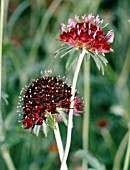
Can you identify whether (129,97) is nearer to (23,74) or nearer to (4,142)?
(23,74)

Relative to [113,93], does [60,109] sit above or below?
below

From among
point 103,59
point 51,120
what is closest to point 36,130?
point 51,120

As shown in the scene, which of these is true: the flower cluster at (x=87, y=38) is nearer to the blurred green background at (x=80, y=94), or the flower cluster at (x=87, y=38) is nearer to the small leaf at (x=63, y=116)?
the small leaf at (x=63, y=116)

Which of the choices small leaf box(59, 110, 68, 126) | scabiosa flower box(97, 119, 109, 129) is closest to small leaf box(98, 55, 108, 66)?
small leaf box(59, 110, 68, 126)

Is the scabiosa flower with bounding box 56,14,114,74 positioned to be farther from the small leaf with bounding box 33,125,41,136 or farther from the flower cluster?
the small leaf with bounding box 33,125,41,136

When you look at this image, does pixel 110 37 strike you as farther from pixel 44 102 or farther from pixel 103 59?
pixel 44 102

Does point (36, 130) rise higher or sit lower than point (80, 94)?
lower

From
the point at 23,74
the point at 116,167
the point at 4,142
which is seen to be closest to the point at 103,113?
the point at 23,74

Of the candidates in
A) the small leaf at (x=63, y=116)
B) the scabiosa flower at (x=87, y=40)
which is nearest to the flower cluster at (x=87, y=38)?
the scabiosa flower at (x=87, y=40)
